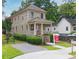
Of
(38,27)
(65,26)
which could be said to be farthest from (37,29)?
(65,26)

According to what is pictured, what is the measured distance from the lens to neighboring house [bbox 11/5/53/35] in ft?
6.43

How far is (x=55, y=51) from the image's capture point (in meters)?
1.95

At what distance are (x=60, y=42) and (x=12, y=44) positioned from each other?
0.46 metres

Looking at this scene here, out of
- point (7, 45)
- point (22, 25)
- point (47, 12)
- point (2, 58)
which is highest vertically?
point (47, 12)

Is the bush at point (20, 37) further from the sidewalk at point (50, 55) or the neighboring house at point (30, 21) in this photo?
the sidewalk at point (50, 55)

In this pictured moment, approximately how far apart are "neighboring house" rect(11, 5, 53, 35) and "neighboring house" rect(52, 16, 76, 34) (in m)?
0.07

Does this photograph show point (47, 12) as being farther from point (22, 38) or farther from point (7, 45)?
point (7, 45)

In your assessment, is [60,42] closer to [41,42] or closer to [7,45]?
[41,42]

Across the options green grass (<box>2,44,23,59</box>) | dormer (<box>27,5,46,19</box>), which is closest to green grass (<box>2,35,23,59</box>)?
green grass (<box>2,44,23,59</box>)

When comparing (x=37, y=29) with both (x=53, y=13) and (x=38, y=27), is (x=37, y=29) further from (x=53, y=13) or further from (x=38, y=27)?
(x=53, y=13)

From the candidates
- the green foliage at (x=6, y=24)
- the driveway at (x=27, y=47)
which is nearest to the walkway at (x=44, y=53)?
the driveway at (x=27, y=47)

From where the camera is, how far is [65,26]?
194 cm

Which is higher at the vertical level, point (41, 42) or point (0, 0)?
point (0, 0)

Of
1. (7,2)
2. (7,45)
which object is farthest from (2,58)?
(7,2)
